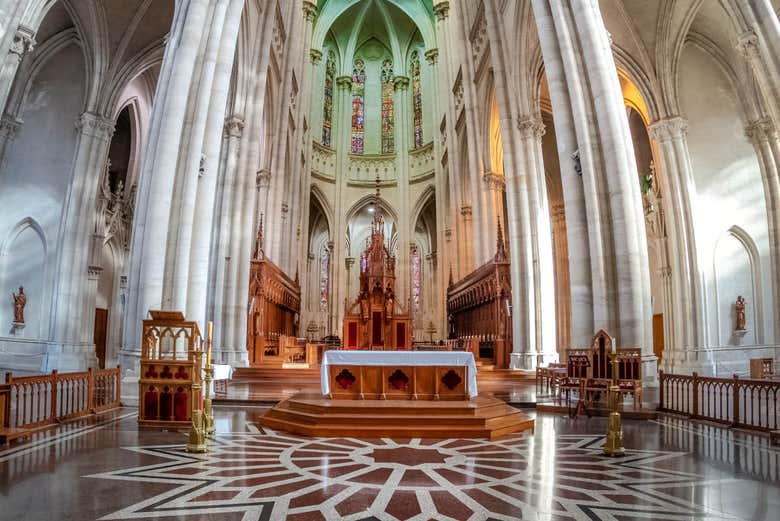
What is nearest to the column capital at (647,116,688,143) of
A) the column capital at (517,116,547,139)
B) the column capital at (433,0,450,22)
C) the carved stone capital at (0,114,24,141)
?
the column capital at (517,116,547,139)

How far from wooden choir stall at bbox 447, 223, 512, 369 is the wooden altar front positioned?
6230 millimetres

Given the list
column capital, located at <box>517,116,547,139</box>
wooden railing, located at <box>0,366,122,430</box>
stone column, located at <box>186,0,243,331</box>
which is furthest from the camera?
column capital, located at <box>517,116,547,139</box>

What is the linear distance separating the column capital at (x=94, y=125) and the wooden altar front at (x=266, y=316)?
5.99 meters

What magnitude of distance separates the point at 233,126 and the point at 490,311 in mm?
10427

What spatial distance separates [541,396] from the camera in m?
11.0

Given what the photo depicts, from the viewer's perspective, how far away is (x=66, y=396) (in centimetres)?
750

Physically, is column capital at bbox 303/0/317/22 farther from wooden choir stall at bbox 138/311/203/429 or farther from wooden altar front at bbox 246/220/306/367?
wooden choir stall at bbox 138/311/203/429

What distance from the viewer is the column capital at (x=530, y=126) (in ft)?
53.4

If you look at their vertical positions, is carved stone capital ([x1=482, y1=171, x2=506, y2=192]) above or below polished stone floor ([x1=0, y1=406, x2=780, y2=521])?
above

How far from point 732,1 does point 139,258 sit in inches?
520

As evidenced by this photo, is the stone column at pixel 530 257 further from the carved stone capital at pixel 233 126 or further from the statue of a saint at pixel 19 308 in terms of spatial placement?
the statue of a saint at pixel 19 308

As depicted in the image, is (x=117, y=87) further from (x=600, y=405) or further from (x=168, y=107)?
(x=600, y=405)

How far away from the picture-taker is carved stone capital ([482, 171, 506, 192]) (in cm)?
2088

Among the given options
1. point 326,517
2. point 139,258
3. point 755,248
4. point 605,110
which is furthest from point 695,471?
point 755,248
